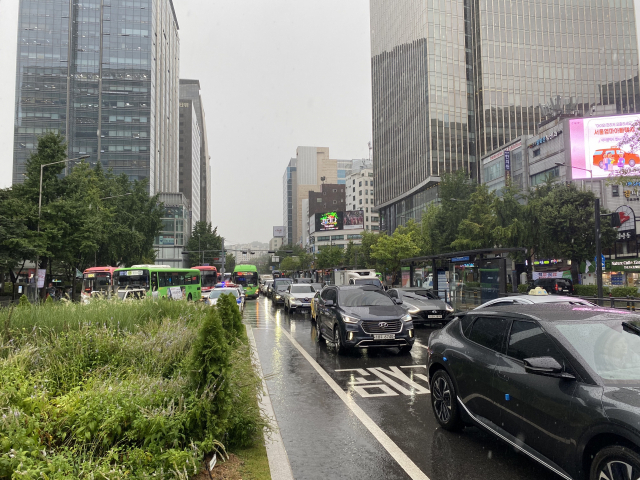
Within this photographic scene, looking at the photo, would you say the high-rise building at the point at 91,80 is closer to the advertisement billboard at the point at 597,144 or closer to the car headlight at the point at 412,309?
the advertisement billboard at the point at 597,144

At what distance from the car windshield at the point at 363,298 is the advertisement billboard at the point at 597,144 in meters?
42.6

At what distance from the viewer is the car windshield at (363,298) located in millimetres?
11781

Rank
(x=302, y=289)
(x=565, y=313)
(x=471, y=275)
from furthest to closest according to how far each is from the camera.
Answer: (x=302, y=289)
(x=471, y=275)
(x=565, y=313)

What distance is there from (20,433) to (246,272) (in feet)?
145

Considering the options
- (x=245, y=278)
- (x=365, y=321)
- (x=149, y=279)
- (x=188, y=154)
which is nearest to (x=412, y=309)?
(x=365, y=321)

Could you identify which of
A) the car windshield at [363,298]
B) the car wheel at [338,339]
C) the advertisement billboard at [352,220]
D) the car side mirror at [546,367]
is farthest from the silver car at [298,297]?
the advertisement billboard at [352,220]

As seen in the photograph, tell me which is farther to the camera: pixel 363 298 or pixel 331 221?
pixel 331 221

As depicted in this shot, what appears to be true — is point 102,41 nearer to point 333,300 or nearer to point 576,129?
point 576,129

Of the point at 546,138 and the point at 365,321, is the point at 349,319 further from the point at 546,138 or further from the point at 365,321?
the point at 546,138

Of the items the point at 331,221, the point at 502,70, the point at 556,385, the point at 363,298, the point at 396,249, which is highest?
the point at 502,70

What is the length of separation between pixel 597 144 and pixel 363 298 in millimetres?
46024

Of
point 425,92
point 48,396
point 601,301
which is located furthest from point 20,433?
point 425,92

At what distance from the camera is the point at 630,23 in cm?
7981

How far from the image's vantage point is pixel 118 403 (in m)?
4.09
